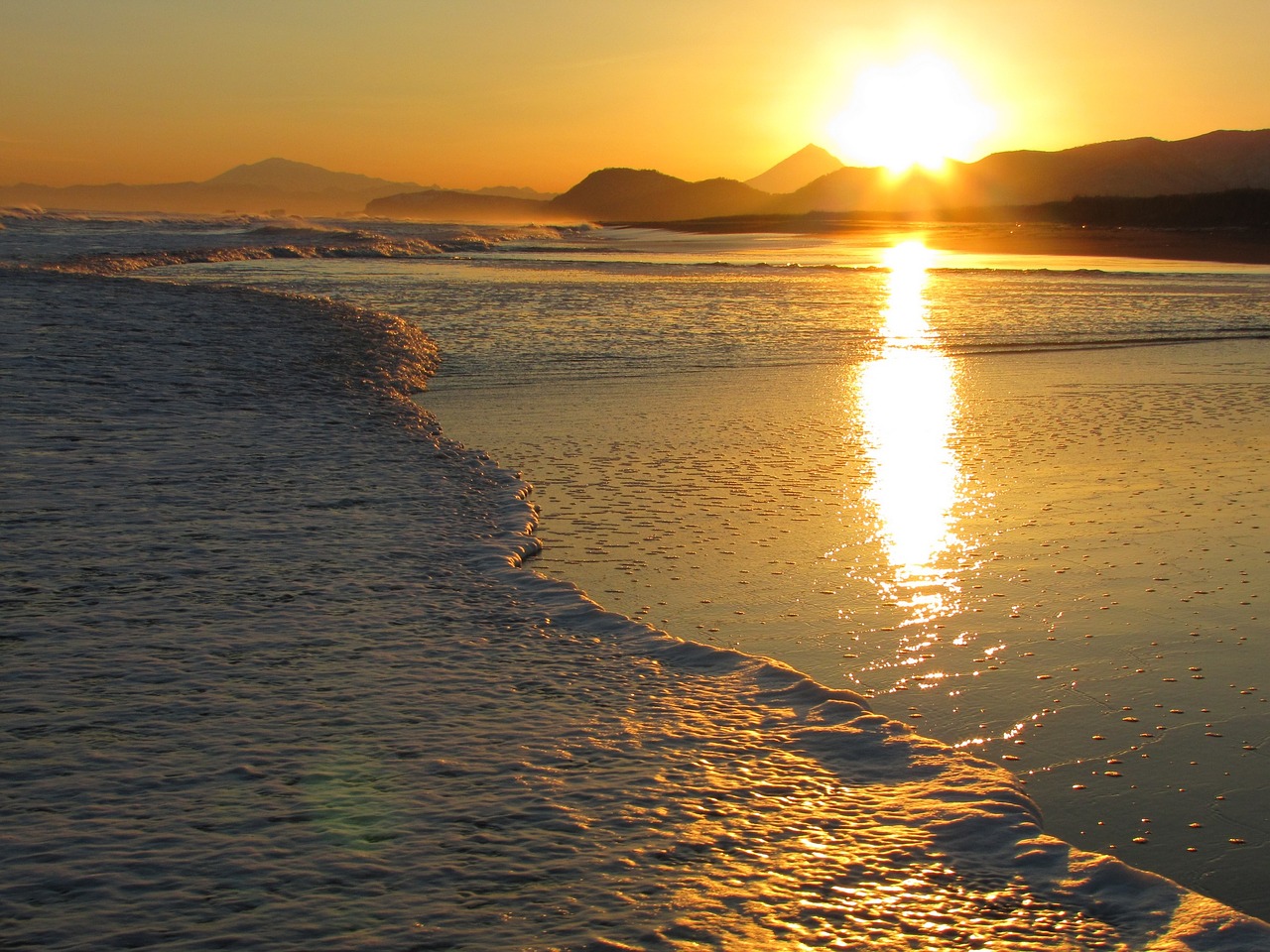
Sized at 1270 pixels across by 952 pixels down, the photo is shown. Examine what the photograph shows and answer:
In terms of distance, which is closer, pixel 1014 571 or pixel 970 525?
pixel 1014 571

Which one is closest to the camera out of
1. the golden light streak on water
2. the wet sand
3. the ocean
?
the ocean

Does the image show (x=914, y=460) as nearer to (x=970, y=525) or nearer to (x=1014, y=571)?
(x=970, y=525)

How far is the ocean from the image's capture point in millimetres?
2980

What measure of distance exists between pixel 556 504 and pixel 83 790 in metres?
3.91

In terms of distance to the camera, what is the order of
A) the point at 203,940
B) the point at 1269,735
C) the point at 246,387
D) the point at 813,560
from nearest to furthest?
the point at 203,940 < the point at 1269,735 < the point at 813,560 < the point at 246,387

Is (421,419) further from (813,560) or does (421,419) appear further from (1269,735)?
(1269,735)

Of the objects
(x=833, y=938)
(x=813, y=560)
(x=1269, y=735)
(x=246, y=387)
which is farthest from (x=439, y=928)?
(x=246, y=387)

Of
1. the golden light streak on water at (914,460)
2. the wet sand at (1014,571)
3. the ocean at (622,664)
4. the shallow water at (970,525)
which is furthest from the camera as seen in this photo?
the golden light streak on water at (914,460)

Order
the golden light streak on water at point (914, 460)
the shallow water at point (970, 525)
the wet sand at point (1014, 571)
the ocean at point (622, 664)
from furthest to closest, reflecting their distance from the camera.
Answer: the golden light streak on water at point (914, 460) → the shallow water at point (970, 525) → the wet sand at point (1014, 571) → the ocean at point (622, 664)

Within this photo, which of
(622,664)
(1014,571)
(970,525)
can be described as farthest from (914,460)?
(622,664)

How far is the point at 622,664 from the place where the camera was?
15.0 ft

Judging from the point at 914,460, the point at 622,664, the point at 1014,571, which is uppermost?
the point at 914,460

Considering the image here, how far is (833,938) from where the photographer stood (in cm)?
281

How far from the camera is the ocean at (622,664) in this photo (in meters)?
2.98
